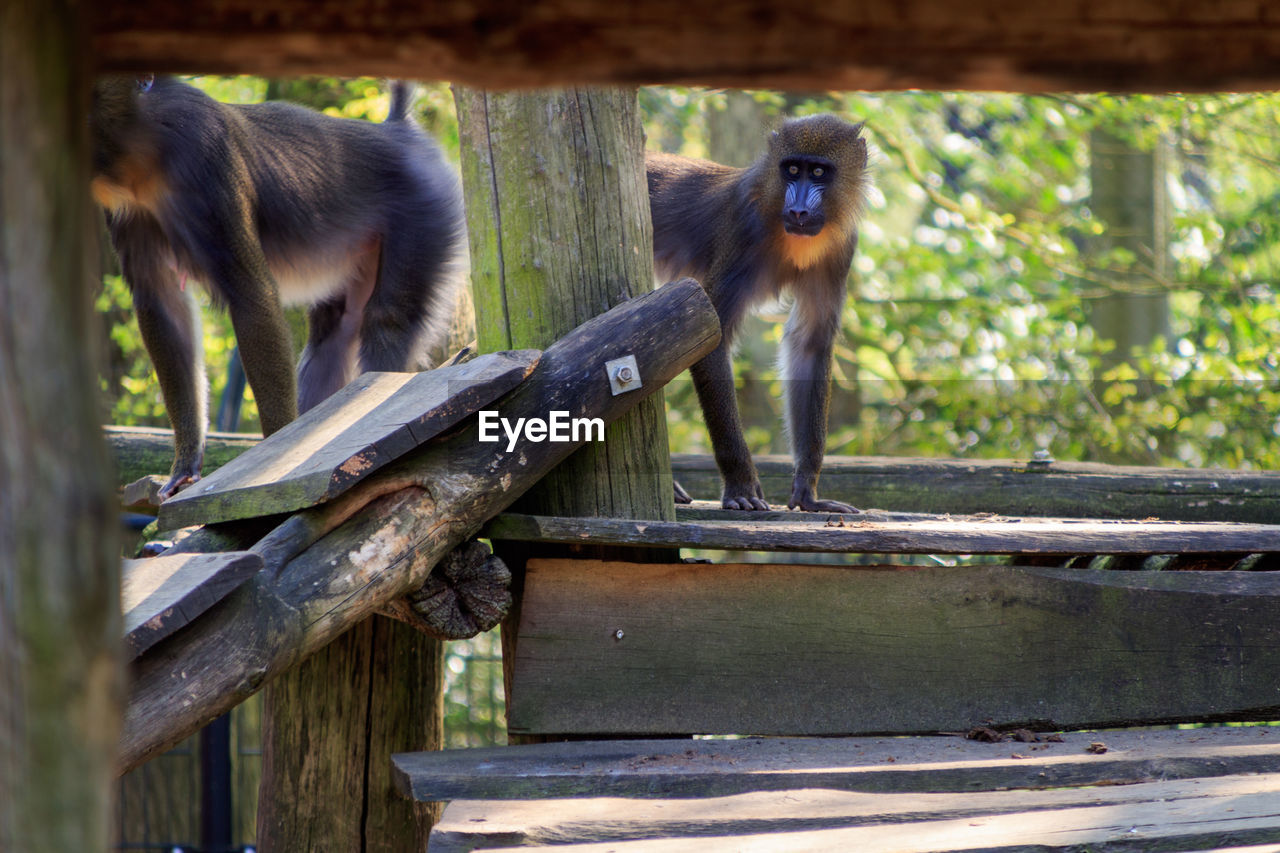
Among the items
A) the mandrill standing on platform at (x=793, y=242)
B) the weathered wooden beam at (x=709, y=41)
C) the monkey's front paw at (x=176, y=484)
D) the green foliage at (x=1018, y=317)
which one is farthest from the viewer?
the green foliage at (x=1018, y=317)

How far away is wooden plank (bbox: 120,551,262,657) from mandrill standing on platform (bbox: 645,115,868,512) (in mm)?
2478

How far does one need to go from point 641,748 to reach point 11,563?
186 centimetres

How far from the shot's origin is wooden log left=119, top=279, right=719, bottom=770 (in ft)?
6.89

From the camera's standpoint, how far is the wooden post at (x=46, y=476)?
959 millimetres

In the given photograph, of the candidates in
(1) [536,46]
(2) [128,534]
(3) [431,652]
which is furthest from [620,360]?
(2) [128,534]

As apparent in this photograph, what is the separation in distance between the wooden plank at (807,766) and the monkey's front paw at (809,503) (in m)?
1.42

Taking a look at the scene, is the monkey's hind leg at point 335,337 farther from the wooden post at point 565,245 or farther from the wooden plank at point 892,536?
the wooden plank at point 892,536

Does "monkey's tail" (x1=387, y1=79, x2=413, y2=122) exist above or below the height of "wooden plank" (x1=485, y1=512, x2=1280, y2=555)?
above

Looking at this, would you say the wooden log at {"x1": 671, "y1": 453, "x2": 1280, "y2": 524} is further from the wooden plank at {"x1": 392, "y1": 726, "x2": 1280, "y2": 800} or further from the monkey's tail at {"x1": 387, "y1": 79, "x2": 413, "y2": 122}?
the monkey's tail at {"x1": 387, "y1": 79, "x2": 413, "y2": 122}

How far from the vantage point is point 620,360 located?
2.90 metres

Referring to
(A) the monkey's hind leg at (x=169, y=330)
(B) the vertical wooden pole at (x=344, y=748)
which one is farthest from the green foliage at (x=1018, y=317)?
(B) the vertical wooden pole at (x=344, y=748)

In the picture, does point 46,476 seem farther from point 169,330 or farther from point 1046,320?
point 1046,320

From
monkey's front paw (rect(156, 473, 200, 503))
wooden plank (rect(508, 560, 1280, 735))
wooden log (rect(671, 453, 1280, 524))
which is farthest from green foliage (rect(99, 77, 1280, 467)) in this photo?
wooden plank (rect(508, 560, 1280, 735))

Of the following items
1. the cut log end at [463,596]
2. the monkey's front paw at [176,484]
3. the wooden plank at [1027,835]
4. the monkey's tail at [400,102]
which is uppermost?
the monkey's tail at [400,102]
